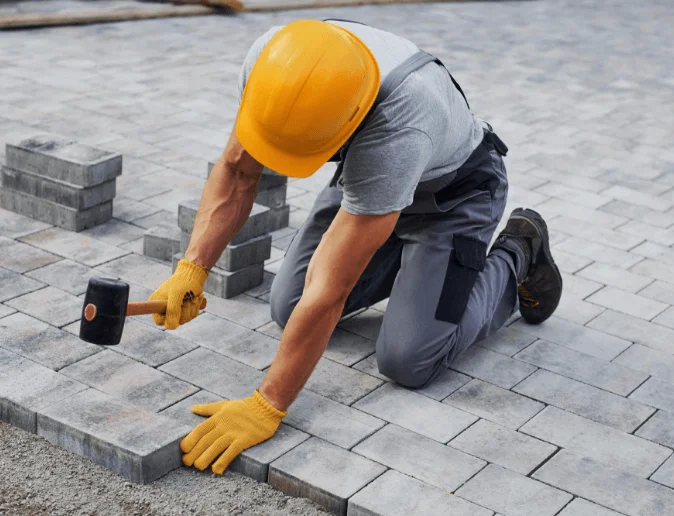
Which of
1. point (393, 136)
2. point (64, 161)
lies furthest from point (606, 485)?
point (64, 161)

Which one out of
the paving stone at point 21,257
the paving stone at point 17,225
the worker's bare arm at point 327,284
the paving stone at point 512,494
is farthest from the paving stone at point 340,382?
the paving stone at point 17,225

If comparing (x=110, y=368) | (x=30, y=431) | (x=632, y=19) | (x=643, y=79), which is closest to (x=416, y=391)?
(x=110, y=368)

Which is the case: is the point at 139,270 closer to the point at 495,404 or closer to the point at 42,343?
the point at 42,343

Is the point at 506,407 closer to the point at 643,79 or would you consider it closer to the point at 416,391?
the point at 416,391

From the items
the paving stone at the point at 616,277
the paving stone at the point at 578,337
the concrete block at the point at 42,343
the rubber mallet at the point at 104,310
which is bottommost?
the concrete block at the point at 42,343

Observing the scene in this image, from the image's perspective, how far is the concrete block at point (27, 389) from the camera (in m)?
3.62

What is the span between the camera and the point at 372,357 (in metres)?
4.30

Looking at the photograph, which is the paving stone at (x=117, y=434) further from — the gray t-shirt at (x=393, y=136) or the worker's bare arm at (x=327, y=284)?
the gray t-shirt at (x=393, y=136)

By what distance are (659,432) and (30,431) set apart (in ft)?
7.70

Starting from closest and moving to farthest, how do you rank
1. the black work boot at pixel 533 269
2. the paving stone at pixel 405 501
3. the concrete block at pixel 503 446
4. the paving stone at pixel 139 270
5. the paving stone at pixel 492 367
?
the paving stone at pixel 405 501
the concrete block at pixel 503 446
the paving stone at pixel 492 367
the black work boot at pixel 533 269
the paving stone at pixel 139 270

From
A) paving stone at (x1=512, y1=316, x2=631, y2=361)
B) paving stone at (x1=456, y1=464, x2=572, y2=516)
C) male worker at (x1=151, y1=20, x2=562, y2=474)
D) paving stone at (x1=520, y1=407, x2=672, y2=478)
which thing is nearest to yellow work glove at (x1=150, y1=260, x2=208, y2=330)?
male worker at (x1=151, y1=20, x2=562, y2=474)

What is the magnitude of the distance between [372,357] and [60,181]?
2063 mm

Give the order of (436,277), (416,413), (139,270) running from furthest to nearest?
(139,270), (436,277), (416,413)

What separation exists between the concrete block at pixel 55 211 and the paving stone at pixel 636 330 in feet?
8.58
